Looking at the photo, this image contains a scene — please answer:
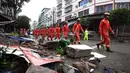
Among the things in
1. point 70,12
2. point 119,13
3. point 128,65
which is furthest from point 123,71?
point 70,12

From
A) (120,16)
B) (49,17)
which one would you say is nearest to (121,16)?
(120,16)

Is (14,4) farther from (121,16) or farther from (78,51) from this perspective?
(78,51)

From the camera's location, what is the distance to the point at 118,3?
3775 centimetres

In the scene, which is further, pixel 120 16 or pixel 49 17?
pixel 49 17

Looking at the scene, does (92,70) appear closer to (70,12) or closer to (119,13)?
(119,13)

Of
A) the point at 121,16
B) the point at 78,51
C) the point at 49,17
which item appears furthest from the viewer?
the point at 49,17

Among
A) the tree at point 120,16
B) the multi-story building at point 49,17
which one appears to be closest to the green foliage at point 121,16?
the tree at point 120,16

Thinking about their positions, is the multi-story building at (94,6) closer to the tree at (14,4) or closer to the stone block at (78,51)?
the tree at (14,4)

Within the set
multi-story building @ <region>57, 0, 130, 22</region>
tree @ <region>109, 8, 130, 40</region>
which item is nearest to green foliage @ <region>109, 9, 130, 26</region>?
tree @ <region>109, 8, 130, 40</region>

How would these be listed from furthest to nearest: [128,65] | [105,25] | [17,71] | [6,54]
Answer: [105,25], [128,65], [6,54], [17,71]

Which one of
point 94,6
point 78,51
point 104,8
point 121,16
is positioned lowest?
point 78,51

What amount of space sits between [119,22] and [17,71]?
20988mm

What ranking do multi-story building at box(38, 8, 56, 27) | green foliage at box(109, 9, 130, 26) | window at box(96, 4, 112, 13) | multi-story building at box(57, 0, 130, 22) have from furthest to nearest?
multi-story building at box(38, 8, 56, 27) → window at box(96, 4, 112, 13) → multi-story building at box(57, 0, 130, 22) → green foliage at box(109, 9, 130, 26)

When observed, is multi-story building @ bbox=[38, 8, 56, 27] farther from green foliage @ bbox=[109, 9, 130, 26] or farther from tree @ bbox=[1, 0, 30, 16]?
green foliage @ bbox=[109, 9, 130, 26]
